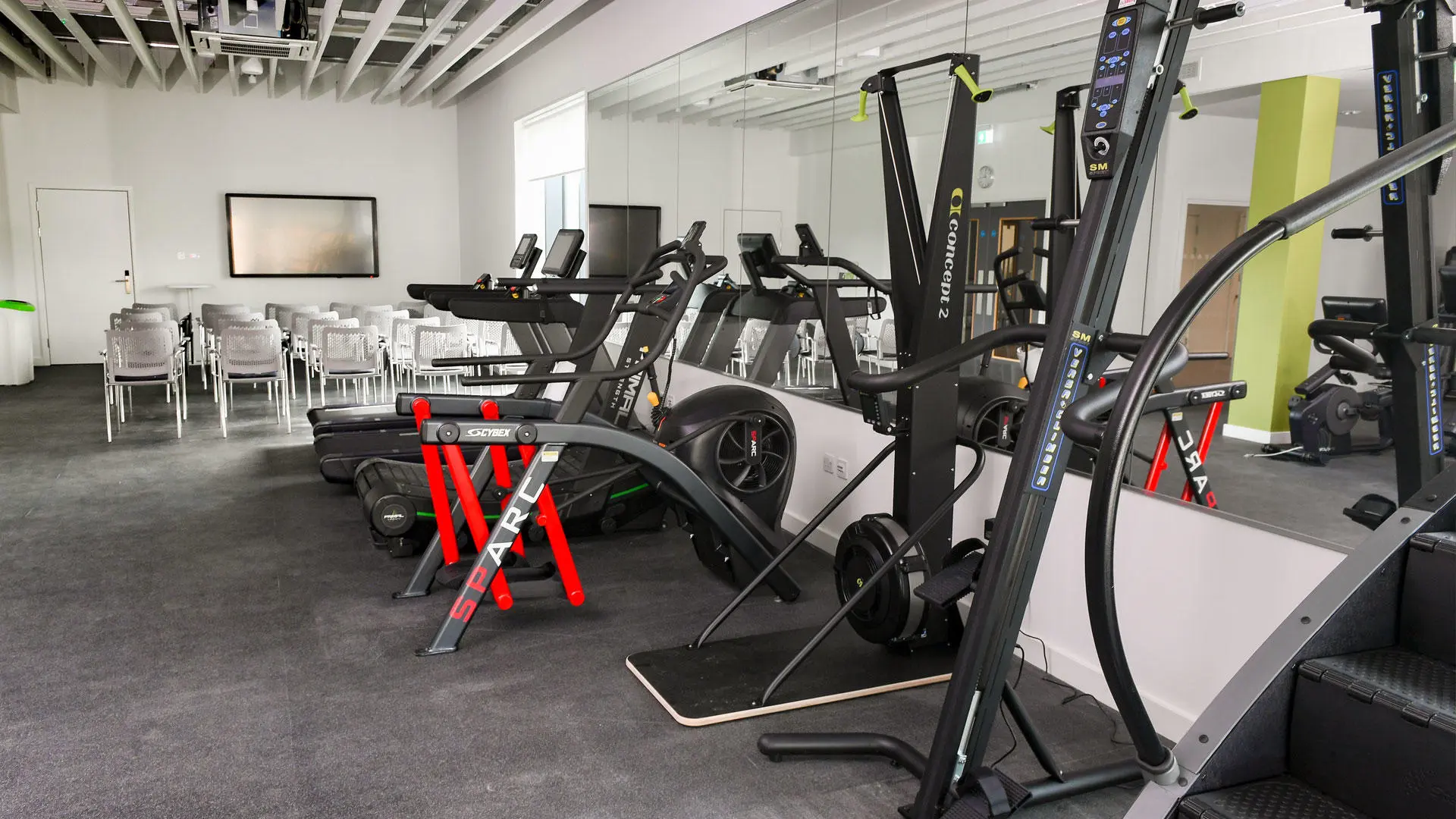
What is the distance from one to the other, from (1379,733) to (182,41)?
1046cm

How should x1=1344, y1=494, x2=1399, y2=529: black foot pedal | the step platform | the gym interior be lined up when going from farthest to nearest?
the step platform < x1=1344, y1=494, x2=1399, y2=529: black foot pedal < the gym interior

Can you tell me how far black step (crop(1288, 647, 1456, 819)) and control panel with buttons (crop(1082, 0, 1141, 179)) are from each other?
3.41 ft

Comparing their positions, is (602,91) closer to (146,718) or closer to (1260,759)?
(146,718)

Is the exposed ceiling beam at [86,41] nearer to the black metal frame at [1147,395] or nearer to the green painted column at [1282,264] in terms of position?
the green painted column at [1282,264]

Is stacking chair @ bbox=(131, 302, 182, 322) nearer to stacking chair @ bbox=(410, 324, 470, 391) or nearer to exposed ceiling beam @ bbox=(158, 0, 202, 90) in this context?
exposed ceiling beam @ bbox=(158, 0, 202, 90)

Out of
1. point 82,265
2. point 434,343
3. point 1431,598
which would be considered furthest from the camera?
point 82,265

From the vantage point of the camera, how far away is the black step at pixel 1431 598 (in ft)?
5.62

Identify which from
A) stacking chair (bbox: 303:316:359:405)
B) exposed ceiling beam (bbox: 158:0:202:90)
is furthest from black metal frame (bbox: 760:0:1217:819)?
exposed ceiling beam (bbox: 158:0:202:90)

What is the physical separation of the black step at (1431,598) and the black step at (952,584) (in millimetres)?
882

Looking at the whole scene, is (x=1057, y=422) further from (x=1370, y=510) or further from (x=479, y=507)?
(x=479, y=507)

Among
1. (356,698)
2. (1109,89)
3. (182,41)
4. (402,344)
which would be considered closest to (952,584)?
(1109,89)

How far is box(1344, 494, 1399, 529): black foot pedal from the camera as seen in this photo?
2.55 metres

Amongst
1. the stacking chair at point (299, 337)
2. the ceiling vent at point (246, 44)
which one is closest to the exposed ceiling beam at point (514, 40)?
the ceiling vent at point (246, 44)

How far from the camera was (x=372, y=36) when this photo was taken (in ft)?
28.7
